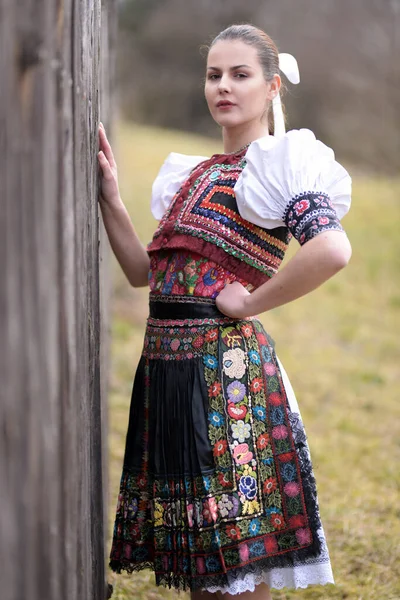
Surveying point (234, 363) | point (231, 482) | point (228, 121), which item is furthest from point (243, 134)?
point (231, 482)

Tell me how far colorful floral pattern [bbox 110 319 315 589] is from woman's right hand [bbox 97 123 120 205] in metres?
0.40

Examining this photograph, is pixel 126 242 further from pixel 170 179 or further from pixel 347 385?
pixel 347 385

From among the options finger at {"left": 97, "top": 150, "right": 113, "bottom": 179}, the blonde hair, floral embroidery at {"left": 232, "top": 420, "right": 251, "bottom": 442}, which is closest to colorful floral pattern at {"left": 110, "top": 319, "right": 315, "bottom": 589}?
floral embroidery at {"left": 232, "top": 420, "right": 251, "bottom": 442}

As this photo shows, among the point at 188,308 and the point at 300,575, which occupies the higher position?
the point at 188,308

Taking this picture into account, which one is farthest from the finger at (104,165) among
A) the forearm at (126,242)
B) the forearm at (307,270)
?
the forearm at (307,270)

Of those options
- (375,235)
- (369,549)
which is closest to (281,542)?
(369,549)

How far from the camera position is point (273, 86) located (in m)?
2.23

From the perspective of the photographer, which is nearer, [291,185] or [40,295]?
[40,295]

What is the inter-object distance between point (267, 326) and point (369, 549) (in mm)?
5116

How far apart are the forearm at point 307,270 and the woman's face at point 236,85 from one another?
0.45m

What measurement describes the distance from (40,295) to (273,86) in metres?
1.31

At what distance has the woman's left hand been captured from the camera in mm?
2033

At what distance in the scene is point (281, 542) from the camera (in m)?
2.06

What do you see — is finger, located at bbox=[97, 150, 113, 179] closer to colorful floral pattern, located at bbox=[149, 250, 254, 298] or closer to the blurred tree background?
colorful floral pattern, located at bbox=[149, 250, 254, 298]
